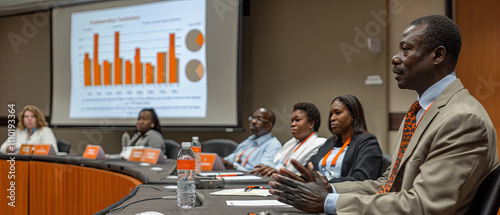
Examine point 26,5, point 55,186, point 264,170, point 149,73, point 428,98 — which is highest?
point 26,5

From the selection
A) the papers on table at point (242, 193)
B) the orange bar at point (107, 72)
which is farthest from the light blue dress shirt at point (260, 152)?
the orange bar at point (107, 72)

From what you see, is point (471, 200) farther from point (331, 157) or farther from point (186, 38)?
point (186, 38)

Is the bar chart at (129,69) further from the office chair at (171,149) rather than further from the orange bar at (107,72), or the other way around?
the office chair at (171,149)

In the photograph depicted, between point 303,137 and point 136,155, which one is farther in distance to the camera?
point 136,155

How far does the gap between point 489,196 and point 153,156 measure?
2825 millimetres

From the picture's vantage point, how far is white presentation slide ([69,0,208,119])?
5.66 m

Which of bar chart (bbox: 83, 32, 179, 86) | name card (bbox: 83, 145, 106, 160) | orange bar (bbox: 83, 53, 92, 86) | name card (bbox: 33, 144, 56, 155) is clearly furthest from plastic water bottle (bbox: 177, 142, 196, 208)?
orange bar (bbox: 83, 53, 92, 86)

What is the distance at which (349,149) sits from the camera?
8.87 feet

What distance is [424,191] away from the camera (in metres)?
1.19

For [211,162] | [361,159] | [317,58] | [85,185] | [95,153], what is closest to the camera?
[361,159]

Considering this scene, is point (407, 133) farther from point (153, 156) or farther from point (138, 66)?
point (138, 66)

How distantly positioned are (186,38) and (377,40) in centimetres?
233

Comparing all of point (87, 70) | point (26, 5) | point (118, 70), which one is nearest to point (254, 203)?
point (118, 70)

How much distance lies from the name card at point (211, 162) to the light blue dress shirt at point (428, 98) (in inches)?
74.6
